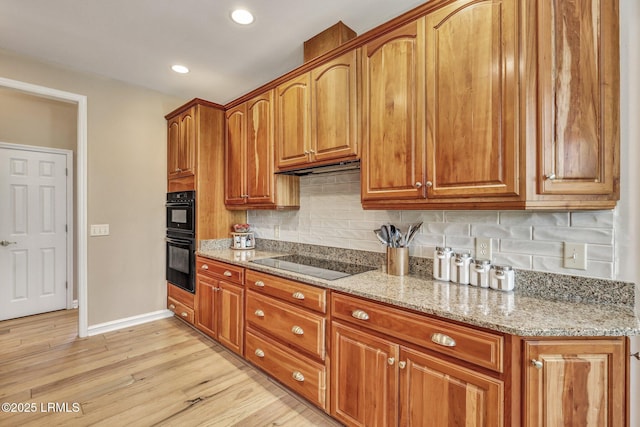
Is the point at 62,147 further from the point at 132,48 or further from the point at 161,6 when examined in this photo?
the point at 161,6

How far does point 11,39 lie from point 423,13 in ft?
10.1

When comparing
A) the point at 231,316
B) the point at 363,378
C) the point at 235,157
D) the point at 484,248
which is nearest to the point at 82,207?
the point at 235,157

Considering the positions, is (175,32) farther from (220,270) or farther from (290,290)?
(290,290)

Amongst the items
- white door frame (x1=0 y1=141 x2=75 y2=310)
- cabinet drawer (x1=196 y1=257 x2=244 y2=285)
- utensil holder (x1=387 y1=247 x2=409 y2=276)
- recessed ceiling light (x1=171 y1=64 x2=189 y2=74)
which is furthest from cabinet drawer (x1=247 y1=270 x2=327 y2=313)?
white door frame (x1=0 y1=141 x2=75 y2=310)

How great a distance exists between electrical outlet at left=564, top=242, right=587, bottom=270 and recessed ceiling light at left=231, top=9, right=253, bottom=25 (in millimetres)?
2293

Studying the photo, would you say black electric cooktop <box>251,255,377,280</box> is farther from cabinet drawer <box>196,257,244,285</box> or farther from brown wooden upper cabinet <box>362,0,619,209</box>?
brown wooden upper cabinet <box>362,0,619,209</box>

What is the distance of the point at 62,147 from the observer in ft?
12.0

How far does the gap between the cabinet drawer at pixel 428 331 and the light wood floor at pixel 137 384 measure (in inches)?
30.8

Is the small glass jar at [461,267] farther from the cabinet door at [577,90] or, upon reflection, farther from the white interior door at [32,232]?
the white interior door at [32,232]

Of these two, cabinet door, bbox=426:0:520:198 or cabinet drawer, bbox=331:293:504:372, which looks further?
cabinet door, bbox=426:0:520:198

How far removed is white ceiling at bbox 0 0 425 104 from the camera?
1898mm

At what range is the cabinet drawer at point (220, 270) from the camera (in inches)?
93.6

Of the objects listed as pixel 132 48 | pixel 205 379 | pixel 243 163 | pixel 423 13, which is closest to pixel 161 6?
pixel 132 48

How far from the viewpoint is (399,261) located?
1.86m
